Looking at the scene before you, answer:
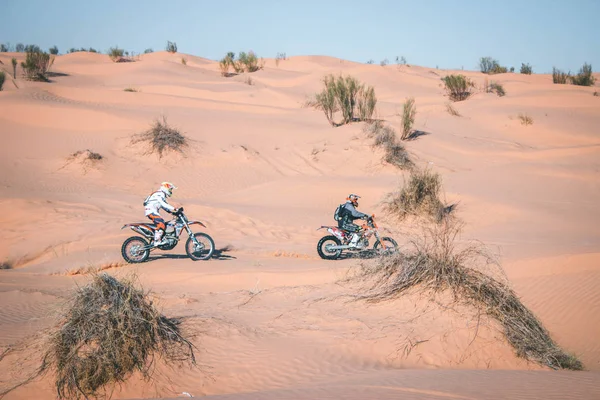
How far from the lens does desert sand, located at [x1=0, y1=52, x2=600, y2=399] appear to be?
18.3ft

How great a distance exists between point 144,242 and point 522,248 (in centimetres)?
790

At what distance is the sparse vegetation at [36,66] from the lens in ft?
111

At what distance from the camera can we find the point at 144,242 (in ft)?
35.6

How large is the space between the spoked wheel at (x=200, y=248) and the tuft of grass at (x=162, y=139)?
35.9 ft

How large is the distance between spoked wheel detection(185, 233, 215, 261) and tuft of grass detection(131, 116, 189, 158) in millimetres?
10934

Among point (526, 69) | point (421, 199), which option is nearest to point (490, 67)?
point (526, 69)

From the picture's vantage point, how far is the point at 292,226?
48.4ft

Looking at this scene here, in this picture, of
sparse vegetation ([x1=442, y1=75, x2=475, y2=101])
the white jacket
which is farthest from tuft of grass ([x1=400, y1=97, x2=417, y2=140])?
the white jacket

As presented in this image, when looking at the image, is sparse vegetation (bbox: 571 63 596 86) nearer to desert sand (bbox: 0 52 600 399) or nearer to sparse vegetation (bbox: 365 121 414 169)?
desert sand (bbox: 0 52 600 399)

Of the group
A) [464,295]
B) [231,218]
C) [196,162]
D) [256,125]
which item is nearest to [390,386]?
[464,295]

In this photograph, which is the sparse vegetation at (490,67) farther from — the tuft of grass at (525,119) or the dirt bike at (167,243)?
the dirt bike at (167,243)

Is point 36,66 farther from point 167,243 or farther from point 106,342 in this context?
point 106,342

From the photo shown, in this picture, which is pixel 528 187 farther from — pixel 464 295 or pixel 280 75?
pixel 280 75

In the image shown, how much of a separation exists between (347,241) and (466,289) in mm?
4077
